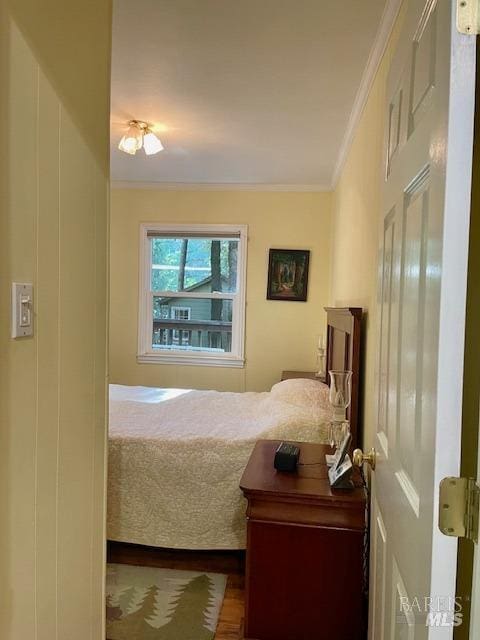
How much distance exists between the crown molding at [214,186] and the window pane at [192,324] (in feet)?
3.58

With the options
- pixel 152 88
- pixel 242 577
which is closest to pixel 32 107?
pixel 152 88

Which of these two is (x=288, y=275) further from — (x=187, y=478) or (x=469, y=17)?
(x=469, y=17)

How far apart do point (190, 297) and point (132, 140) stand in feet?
6.49

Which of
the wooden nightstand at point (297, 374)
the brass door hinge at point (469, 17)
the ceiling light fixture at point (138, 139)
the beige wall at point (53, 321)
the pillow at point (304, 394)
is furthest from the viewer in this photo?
the wooden nightstand at point (297, 374)

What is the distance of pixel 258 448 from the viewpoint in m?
2.16

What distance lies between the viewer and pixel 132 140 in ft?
9.61

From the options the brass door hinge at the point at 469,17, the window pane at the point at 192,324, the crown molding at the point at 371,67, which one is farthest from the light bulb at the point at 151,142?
the brass door hinge at the point at 469,17

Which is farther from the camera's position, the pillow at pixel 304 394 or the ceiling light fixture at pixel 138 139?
the ceiling light fixture at pixel 138 139

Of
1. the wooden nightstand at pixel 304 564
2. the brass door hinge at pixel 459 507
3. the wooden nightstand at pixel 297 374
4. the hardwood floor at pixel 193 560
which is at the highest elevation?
the brass door hinge at pixel 459 507

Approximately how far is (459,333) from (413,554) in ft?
1.33

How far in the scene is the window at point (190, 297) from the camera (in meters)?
4.55

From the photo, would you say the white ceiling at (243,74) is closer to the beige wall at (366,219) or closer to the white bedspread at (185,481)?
the beige wall at (366,219)

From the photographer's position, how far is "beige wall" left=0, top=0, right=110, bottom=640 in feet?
3.05

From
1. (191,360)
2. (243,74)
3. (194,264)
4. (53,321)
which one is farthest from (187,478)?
(194,264)
